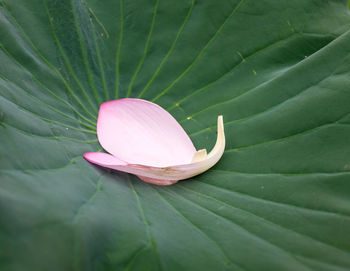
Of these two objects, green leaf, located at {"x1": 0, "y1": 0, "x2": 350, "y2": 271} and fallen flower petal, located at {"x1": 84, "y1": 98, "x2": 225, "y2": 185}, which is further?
fallen flower petal, located at {"x1": 84, "y1": 98, "x2": 225, "y2": 185}

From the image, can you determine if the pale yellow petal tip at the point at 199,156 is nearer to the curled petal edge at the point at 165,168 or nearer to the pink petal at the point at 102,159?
the curled petal edge at the point at 165,168

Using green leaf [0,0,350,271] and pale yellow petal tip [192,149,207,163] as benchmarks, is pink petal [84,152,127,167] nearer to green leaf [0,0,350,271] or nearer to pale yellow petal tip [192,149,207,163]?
green leaf [0,0,350,271]

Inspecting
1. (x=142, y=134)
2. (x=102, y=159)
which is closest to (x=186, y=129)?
(x=142, y=134)

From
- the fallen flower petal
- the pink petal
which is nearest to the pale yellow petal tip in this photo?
the fallen flower petal

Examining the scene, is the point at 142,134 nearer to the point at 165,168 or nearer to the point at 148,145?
the point at 148,145

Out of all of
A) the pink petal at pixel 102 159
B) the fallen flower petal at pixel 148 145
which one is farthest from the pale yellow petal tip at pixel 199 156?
the pink petal at pixel 102 159

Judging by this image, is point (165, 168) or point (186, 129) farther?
point (186, 129)
